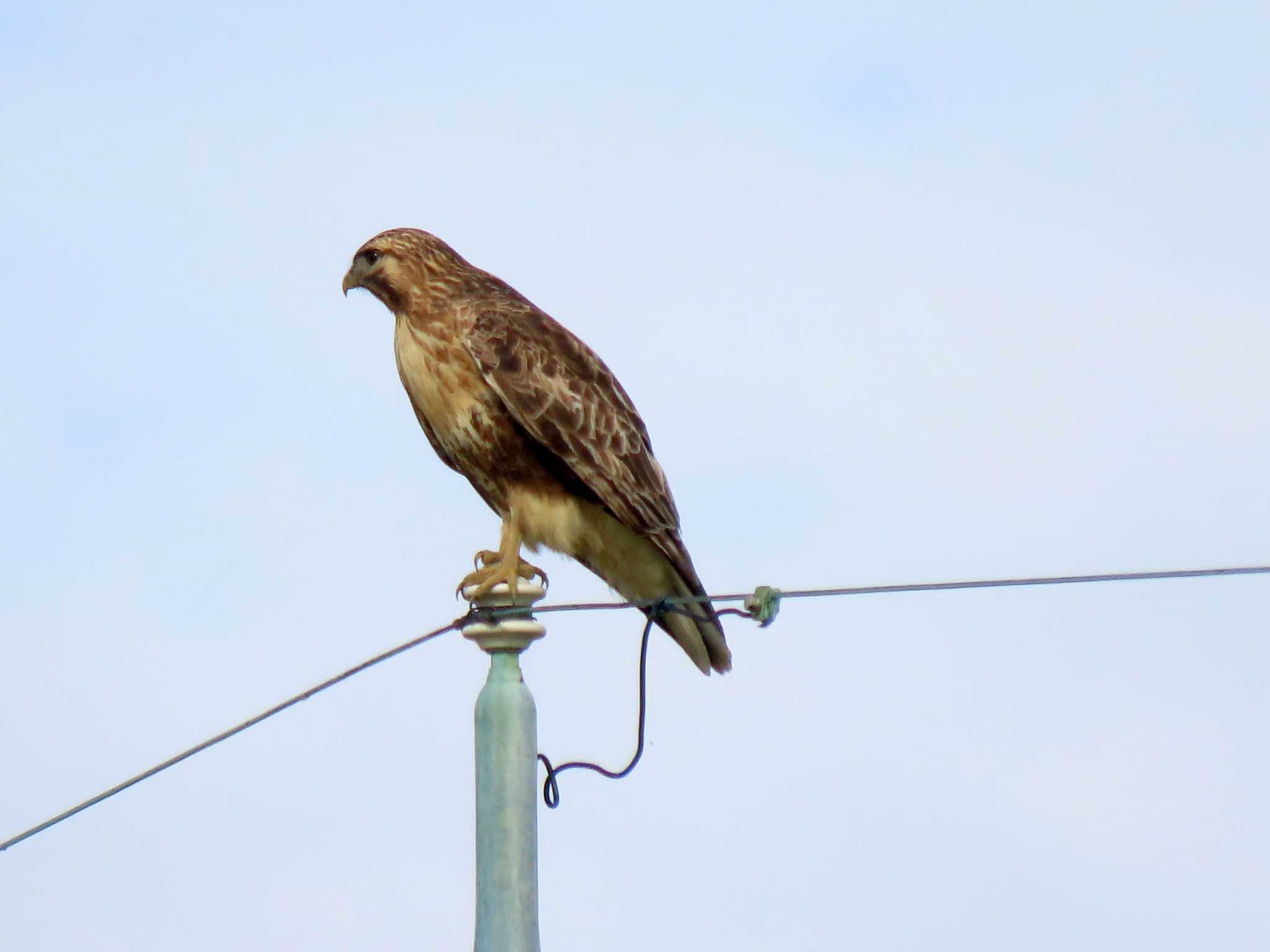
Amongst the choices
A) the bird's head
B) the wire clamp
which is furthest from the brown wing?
the wire clamp

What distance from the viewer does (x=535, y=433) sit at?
642cm

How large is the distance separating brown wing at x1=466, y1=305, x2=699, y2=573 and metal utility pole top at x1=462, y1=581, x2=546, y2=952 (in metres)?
1.90

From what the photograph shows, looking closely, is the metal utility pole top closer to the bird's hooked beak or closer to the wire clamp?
the wire clamp

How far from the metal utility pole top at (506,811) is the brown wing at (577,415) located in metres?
1.90

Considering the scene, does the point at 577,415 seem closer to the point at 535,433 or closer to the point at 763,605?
the point at 535,433

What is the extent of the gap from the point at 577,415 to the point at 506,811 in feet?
7.69

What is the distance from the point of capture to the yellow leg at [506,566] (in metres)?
6.00

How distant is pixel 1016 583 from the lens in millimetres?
4199

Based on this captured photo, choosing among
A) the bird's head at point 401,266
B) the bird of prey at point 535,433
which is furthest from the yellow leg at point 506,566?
the bird's head at point 401,266

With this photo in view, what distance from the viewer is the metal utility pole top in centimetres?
432

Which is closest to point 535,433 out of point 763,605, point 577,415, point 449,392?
point 577,415

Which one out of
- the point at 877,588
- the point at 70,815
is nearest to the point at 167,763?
the point at 70,815

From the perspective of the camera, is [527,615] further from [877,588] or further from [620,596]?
[620,596]

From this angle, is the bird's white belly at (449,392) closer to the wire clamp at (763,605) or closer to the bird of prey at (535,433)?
the bird of prey at (535,433)
